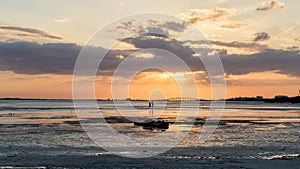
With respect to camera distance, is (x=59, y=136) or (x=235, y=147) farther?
(x=59, y=136)

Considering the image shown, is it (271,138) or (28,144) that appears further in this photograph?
(271,138)

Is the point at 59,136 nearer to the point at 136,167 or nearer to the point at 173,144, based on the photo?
the point at 173,144

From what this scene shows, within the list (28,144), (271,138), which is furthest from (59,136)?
(271,138)

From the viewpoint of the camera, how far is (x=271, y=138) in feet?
122

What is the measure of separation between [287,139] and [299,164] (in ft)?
47.3

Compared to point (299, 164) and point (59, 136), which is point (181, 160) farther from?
point (59, 136)

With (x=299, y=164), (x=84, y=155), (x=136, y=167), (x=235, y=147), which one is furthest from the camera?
(x=235, y=147)

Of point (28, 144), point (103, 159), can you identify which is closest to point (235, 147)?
point (103, 159)

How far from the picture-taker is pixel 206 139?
→ 3534 cm

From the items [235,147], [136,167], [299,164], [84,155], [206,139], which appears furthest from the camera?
[206,139]

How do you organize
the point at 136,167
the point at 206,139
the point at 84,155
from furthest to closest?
the point at 206,139
the point at 84,155
the point at 136,167

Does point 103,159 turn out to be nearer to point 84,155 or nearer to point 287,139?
point 84,155

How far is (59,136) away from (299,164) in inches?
862

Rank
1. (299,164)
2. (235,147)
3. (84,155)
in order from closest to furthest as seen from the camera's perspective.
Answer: (299,164) → (84,155) → (235,147)
